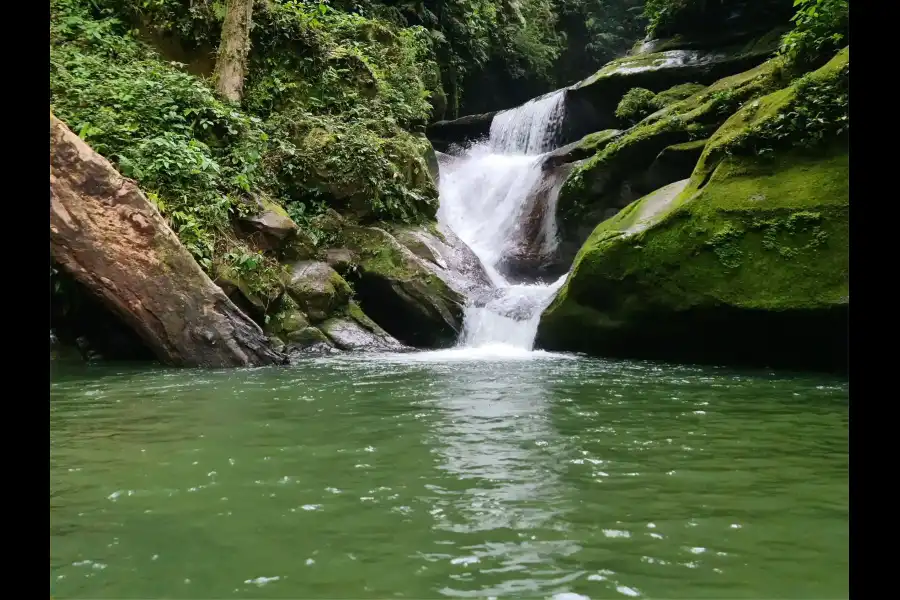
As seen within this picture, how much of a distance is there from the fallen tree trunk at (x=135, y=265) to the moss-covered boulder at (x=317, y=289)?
2.50 metres

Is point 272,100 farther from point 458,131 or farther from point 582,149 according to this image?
point 458,131

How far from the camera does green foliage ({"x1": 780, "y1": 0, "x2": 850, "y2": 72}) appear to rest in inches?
438

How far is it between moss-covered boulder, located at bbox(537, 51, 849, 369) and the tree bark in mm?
8511

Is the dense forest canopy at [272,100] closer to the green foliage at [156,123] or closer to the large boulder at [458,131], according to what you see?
the green foliage at [156,123]

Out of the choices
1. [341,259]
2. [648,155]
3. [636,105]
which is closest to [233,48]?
[341,259]

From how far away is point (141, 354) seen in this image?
1063 cm

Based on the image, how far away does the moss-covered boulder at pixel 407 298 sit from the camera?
1360cm

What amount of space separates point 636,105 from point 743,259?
9.11 meters

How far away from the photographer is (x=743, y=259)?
32.9ft

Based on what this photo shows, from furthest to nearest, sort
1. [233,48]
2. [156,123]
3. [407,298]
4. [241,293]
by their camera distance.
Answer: [233,48] → [407,298] → [156,123] → [241,293]
